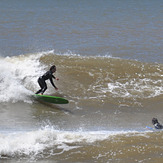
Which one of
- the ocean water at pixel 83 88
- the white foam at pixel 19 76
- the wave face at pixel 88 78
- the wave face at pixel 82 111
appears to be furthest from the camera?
the wave face at pixel 88 78

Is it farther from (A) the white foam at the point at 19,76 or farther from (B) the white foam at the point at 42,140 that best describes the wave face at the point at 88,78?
(B) the white foam at the point at 42,140

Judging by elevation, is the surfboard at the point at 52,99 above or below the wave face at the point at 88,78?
below

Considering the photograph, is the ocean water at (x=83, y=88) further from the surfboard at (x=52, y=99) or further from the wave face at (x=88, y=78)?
the surfboard at (x=52, y=99)

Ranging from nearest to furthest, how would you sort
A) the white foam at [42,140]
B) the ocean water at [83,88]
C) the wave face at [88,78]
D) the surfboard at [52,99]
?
the white foam at [42,140]
the ocean water at [83,88]
the surfboard at [52,99]
the wave face at [88,78]

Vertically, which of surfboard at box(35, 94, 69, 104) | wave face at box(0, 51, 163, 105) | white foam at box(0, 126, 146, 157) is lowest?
white foam at box(0, 126, 146, 157)

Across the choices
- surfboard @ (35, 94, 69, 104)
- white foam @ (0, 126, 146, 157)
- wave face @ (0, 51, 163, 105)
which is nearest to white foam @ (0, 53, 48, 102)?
wave face @ (0, 51, 163, 105)

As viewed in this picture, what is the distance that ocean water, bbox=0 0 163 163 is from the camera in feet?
31.7

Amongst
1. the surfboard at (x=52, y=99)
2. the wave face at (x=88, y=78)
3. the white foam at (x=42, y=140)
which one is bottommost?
the white foam at (x=42, y=140)

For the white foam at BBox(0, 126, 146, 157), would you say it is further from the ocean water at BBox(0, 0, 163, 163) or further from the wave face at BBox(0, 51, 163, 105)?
the wave face at BBox(0, 51, 163, 105)

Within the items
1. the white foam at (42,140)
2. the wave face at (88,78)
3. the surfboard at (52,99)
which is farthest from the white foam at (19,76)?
the white foam at (42,140)

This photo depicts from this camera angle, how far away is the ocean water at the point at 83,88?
9.67 meters

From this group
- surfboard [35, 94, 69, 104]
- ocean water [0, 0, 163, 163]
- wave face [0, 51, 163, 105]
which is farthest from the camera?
wave face [0, 51, 163, 105]

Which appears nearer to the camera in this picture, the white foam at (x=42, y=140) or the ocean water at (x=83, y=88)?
the white foam at (x=42, y=140)

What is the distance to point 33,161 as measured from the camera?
29.5ft
